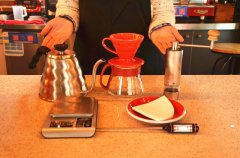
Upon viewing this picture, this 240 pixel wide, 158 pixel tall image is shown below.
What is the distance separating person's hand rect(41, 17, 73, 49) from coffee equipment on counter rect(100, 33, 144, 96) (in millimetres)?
215

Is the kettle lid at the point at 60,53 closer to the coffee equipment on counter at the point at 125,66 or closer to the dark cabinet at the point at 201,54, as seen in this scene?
the coffee equipment on counter at the point at 125,66

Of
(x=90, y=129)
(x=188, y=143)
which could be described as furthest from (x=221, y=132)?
(x=90, y=129)

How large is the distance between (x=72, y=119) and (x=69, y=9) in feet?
2.08

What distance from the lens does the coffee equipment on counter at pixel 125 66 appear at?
927 mm

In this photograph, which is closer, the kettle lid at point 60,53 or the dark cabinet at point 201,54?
the kettle lid at point 60,53

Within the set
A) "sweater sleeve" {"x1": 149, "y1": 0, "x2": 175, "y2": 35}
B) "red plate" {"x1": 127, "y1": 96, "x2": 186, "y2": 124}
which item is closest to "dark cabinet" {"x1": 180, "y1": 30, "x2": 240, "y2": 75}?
"sweater sleeve" {"x1": 149, "y1": 0, "x2": 175, "y2": 35}

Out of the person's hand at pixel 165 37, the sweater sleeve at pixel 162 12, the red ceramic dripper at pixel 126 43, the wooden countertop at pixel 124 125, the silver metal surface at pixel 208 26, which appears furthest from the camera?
the silver metal surface at pixel 208 26

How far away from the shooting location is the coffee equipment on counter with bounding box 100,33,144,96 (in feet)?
3.04

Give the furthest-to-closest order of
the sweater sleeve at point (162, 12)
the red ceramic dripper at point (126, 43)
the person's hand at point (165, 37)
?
the sweater sleeve at point (162, 12) → the person's hand at point (165, 37) → the red ceramic dripper at point (126, 43)

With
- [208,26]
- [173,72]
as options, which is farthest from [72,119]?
[208,26]

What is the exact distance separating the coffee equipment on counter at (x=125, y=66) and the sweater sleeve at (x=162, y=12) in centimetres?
26

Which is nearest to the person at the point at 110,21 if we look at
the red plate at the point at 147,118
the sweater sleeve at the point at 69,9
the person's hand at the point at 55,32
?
the sweater sleeve at the point at 69,9

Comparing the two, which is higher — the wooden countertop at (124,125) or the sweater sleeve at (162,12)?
the sweater sleeve at (162,12)

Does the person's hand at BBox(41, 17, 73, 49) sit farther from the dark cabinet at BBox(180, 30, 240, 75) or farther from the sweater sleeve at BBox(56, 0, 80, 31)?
the dark cabinet at BBox(180, 30, 240, 75)
